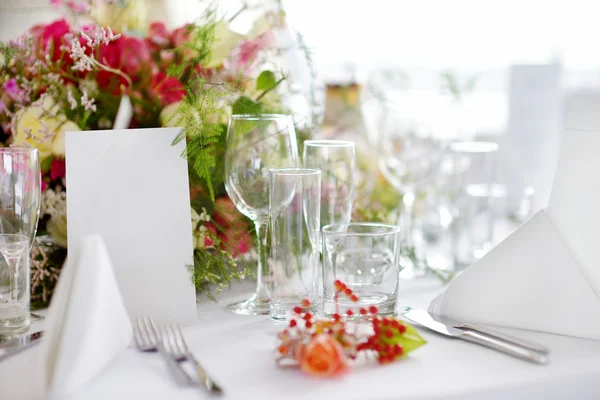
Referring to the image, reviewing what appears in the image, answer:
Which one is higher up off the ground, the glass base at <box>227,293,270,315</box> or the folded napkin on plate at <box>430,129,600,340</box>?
the folded napkin on plate at <box>430,129,600,340</box>

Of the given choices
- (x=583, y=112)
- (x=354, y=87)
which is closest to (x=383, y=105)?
(x=354, y=87)

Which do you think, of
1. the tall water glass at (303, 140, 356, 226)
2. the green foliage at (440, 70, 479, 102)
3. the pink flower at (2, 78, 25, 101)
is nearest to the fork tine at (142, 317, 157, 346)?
the tall water glass at (303, 140, 356, 226)

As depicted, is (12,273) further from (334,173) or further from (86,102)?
(334,173)

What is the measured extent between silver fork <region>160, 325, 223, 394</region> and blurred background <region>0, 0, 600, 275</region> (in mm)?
527

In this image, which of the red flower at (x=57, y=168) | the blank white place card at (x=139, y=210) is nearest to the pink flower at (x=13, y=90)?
the red flower at (x=57, y=168)

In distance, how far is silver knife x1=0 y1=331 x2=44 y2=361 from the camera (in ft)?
2.47

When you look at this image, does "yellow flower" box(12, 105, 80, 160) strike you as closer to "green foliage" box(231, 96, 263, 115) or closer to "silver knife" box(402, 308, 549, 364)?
"green foliage" box(231, 96, 263, 115)

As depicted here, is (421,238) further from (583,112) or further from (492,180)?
(583,112)

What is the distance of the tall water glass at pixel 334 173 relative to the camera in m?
1.02

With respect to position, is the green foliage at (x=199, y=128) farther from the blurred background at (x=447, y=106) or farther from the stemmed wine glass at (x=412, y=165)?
the stemmed wine glass at (x=412, y=165)

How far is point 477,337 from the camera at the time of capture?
81 cm

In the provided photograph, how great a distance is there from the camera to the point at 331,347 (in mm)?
667

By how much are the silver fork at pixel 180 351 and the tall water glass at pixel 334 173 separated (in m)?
0.33

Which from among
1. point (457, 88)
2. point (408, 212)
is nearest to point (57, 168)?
point (408, 212)
